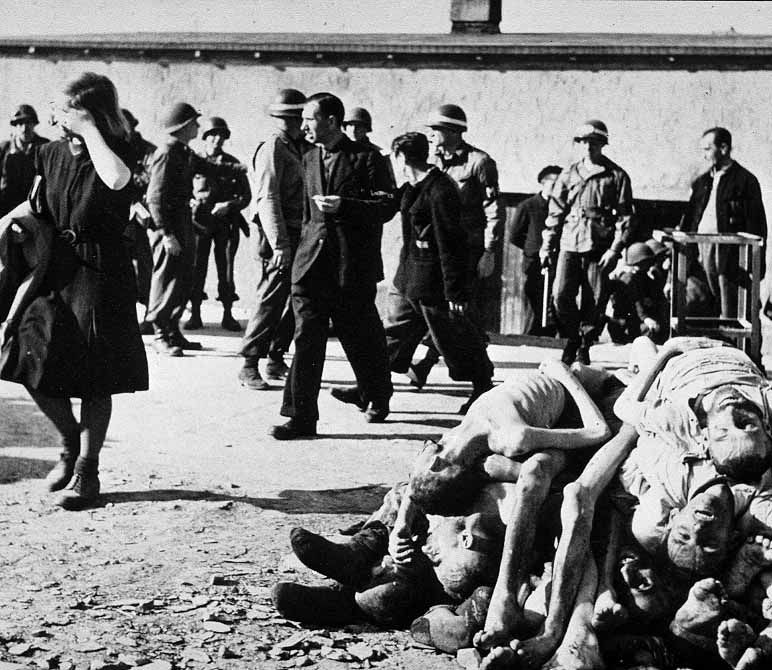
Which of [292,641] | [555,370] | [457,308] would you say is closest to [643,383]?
[555,370]

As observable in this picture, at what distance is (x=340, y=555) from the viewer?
6.00m

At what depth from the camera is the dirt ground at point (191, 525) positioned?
18.8ft

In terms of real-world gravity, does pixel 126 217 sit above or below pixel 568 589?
above

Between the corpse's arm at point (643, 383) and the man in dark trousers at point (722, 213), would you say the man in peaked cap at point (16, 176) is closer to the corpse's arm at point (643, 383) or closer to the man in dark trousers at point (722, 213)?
the man in dark trousers at point (722, 213)

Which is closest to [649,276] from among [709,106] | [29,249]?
[709,106]

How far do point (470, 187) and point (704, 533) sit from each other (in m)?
7.41

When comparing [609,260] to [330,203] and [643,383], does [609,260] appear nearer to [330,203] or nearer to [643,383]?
[330,203]

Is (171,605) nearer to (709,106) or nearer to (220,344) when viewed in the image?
(220,344)

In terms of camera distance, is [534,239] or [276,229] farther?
[534,239]

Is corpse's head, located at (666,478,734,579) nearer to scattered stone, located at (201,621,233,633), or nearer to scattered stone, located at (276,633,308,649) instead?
scattered stone, located at (276,633,308,649)

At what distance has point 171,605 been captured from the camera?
20.3 feet

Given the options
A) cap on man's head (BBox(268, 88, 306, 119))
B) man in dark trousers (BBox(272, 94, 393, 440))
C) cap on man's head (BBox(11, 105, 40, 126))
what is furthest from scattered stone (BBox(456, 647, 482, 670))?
cap on man's head (BBox(11, 105, 40, 126))

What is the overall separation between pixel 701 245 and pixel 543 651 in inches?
394

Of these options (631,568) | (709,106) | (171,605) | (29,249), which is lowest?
(171,605)
